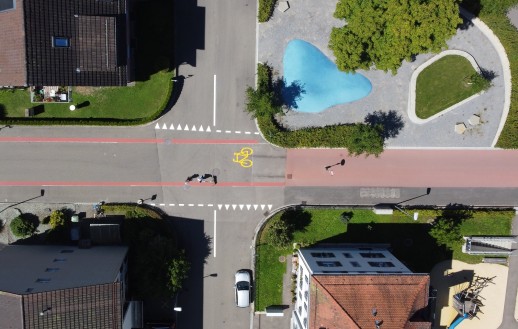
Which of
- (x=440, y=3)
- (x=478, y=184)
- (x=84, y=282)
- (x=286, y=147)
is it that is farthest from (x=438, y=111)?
(x=84, y=282)

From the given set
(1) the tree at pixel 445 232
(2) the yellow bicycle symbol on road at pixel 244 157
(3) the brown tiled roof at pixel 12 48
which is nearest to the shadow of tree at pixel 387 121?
(1) the tree at pixel 445 232

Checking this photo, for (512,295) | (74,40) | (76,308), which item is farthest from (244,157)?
(512,295)

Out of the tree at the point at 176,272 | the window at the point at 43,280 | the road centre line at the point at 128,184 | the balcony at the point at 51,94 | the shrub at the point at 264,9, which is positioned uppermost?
the shrub at the point at 264,9

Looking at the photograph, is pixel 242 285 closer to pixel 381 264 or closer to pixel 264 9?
pixel 381 264

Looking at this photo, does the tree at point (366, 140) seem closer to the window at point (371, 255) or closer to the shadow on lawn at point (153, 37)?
the window at point (371, 255)

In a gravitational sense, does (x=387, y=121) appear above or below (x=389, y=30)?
below

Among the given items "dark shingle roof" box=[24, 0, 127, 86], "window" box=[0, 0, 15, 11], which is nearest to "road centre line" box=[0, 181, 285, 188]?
"dark shingle roof" box=[24, 0, 127, 86]
